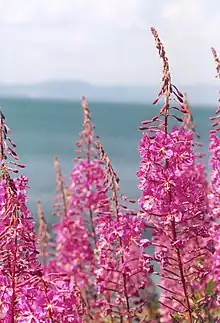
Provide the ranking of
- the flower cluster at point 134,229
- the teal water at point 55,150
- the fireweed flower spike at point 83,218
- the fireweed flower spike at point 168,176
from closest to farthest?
the flower cluster at point 134,229 → the fireweed flower spike at point 168,176 → the fireweed flower spike at point 83,218 → the teal water at point 55,150

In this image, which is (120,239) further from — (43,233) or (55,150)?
(55,150)

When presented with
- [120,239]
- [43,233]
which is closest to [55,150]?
[43,233]

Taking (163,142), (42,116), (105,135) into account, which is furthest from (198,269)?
(42,116)

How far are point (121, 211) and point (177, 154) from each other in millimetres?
911

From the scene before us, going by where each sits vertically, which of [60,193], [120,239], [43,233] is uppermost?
[60,193]

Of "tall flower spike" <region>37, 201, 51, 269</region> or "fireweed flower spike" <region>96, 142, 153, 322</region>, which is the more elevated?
"tall flower spike" <region>37, 201, 51, 269</region>

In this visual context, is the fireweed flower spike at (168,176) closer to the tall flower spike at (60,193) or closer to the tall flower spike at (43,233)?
the tall flower spike at (60,193)

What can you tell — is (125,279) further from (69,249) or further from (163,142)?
(69,249)

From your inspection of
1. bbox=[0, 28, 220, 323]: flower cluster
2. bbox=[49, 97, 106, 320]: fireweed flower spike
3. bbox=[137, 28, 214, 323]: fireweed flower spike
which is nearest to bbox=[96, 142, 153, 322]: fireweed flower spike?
bbox=[0, 28, 220, 323]: flower cluster

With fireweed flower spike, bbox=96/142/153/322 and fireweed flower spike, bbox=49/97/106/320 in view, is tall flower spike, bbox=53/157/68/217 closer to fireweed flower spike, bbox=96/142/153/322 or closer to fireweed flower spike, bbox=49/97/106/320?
fireweed flower spike, bbox=49/97/106/320

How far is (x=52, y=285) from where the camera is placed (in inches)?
170

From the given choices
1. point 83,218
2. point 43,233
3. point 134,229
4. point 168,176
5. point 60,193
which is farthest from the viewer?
point 60,193

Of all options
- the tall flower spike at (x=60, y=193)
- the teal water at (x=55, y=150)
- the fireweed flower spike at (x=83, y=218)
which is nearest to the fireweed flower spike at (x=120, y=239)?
the teal water at (x=55, y=150)

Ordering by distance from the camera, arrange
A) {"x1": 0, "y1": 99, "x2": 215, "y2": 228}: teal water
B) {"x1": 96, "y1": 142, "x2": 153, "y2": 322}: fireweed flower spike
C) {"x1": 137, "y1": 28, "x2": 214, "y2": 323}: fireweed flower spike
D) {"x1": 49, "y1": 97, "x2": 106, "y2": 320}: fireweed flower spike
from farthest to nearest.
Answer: {"x1": 0, "y1": 99, "x2": 215, "y2": 228}: teal water → {"x1": 49, "y1": 97, "x2": 106, "y2": 320}: fireweed flower spike → {"x1": 96, "y1": 142, "x2": 153, "y2": 322}: fireweed flower spike → {"x1": 137, "y1": 28, "x2": 214, "y2": 323}: fireweed flower spike
